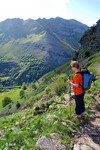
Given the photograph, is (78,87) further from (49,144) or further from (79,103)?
(49,144)

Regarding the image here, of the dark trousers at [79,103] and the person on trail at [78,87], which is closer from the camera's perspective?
the person on trail at [78,87]

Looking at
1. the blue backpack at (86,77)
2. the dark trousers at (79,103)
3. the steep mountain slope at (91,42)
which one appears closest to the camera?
the blue backpack at (86,77)

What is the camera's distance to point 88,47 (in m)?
91.2

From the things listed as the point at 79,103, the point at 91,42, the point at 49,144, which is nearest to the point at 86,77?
the point at 79,103

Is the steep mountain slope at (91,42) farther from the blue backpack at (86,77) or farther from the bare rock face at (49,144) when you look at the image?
the bare rock face at (49,144)

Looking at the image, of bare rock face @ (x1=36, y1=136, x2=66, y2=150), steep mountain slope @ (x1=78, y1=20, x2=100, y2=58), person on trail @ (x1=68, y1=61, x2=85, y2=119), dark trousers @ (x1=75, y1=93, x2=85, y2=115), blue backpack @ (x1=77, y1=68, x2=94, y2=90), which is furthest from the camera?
steep mountain slope @ (x1=78, y1=20, x2=100, y2=58)

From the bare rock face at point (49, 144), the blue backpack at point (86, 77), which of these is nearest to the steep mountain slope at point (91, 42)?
the blue backpack at point (86, 77)

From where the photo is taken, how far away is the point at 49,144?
5746mm

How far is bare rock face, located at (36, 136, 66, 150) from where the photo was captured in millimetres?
5567

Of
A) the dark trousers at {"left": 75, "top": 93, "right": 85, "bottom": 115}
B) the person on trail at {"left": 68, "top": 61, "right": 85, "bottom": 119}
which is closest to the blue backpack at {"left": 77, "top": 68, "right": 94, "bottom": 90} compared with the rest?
the person on trail at {"left": 68, "top": 61, "right": 85, "bottom": 119}

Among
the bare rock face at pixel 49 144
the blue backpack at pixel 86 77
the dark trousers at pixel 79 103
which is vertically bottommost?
the bare rock face at pixel 49 144

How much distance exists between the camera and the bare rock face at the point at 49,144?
219 inches

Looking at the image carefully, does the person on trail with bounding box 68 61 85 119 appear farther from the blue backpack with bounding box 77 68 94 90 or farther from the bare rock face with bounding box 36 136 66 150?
the bare rock face with bounding box 36 136 66 150

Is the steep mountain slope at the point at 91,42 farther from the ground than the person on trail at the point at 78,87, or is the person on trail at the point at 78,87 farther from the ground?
the steep mountain slope at the point at 91,42
